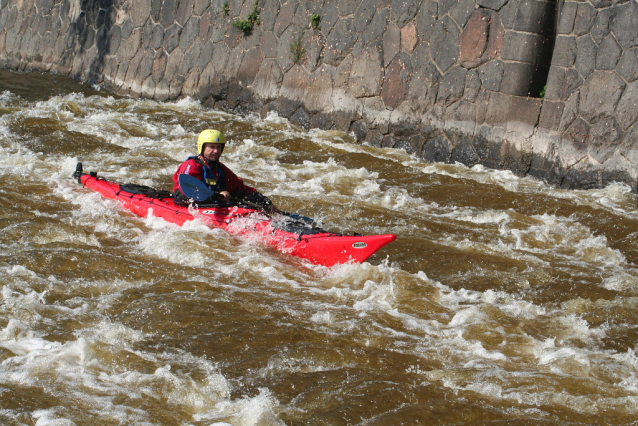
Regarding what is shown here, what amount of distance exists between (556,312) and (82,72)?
44.4 feet

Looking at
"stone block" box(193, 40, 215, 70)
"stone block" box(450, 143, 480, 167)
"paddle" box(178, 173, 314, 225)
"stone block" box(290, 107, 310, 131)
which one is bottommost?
"paddle" box(178, 173, 314, 225)

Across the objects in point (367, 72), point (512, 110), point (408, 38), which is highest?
point (408, 38)

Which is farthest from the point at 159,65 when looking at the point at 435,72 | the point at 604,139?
the point at 604,139

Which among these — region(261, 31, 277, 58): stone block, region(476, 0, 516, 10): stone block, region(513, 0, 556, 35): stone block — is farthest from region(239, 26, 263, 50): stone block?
region(513, 0, 556, 35): stone block

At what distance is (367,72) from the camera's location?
9195mm

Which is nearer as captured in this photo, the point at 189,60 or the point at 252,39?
the point at 252,39

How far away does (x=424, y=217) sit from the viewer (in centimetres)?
636

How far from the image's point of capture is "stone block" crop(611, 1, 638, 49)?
22.1 ft

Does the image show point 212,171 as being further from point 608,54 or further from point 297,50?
point 297,50

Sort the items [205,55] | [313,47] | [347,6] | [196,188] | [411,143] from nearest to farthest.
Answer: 1. [196,188]
2. [411,143]
3. [347,6]
4. [313,47]
5. [205,55]

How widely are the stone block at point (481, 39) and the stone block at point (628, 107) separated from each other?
1.57 m

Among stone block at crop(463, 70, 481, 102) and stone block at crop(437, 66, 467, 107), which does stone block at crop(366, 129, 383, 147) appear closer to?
stone block at crop(437, 66, 467, 107)

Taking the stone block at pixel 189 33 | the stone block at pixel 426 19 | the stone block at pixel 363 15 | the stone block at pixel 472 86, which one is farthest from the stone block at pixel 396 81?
the stone block at pixel 189 33

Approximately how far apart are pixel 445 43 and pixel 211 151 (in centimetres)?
395
